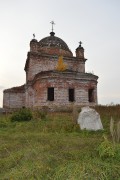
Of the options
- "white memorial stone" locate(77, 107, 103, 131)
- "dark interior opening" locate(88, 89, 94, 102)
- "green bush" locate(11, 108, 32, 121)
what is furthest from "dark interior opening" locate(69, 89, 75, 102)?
"white memorial stone" locate(77, 107, 103, 131)

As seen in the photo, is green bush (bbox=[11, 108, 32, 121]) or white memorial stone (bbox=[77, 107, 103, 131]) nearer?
white memorial stone (bbox=[77, 107, 103, 131])

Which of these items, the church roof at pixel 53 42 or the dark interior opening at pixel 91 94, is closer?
the dark interior opening at pixel 91 94

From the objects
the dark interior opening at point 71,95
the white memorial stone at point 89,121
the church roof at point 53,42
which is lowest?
the white memorial stone at point 89,121

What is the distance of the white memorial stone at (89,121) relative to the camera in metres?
11.8

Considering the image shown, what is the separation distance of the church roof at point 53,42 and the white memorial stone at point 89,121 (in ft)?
63.3

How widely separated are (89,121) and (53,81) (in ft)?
40.4

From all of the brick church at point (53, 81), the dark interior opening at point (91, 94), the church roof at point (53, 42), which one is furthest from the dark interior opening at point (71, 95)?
the church roof at point (53, 42)

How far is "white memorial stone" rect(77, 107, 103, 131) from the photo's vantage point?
1180 cm

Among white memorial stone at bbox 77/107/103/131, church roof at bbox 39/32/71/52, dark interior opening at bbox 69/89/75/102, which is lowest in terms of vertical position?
white memorial stone at bbox 77/107/103/131

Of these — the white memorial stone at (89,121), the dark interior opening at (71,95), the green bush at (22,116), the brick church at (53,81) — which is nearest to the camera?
the white memorial stone at (89,121)

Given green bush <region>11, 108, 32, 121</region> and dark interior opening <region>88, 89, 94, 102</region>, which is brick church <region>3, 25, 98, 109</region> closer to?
dark interior opening <region>88, 89, 94, 102</region>

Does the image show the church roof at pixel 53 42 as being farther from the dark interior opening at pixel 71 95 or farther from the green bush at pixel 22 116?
the green bush at pixel 22 116

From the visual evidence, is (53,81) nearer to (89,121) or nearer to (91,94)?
(91,94)

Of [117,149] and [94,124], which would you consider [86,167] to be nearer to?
[117,149]
